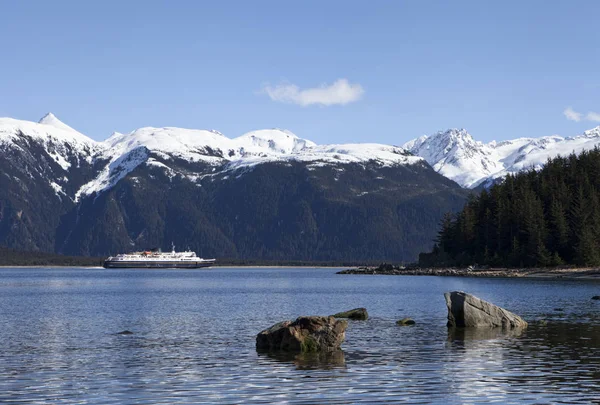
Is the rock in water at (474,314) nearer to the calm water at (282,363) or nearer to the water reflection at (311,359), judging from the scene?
the calm water at (282,363)

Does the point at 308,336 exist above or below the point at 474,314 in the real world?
below

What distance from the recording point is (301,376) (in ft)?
143

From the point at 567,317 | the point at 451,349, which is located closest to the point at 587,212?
the point at 567,317

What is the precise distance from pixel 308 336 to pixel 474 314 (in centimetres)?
1780

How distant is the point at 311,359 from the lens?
163 ft

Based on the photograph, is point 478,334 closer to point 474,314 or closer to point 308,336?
point 474,314

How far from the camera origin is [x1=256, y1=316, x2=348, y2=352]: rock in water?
52.7m

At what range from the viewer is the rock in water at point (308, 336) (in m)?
52.7

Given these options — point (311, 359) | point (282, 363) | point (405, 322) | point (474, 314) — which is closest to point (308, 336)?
point (311, 359)

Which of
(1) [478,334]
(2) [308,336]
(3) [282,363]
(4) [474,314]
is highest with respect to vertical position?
(4) [474,314]

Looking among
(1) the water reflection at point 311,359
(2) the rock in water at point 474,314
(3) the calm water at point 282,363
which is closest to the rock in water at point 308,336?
(1) the water reflection at point 311,359

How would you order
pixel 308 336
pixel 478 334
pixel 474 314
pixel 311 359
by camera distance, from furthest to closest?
pixel 474 314 → pixel 478 334 → pixel 308 336 → pixel 311 359

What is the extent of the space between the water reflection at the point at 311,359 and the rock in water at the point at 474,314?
15252 millimetres

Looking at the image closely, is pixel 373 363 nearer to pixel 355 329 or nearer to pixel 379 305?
pixel 355 329
